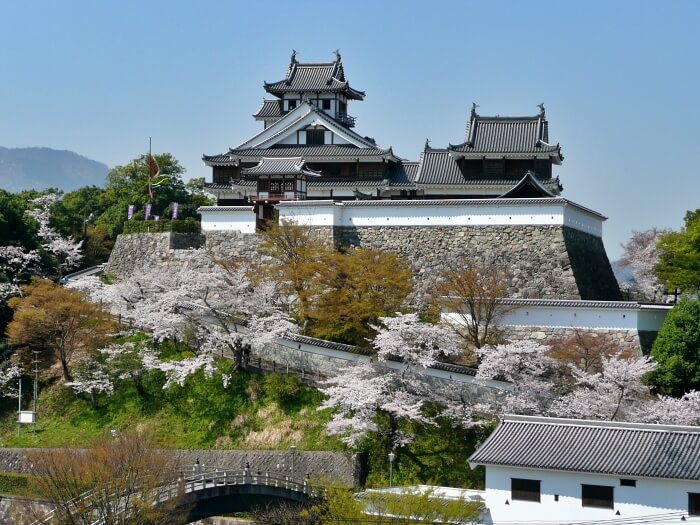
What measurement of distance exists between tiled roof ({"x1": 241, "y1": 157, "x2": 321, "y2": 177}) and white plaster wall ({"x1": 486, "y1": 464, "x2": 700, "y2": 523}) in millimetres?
17765

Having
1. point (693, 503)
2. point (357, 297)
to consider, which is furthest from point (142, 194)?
point (693, 503)

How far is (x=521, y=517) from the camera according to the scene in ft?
78.0

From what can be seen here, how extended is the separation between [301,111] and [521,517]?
23.3 metres

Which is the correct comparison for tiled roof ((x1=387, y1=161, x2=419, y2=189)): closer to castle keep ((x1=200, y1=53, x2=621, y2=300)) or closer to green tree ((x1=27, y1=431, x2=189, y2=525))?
castle keep ((x1=200, y1=53, x2=621, y2=300))

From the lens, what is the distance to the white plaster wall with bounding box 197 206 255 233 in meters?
39.0

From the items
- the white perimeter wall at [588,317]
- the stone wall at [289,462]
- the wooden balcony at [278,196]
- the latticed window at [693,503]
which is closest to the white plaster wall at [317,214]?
the wooden balcony at [278,196]

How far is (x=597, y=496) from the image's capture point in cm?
2330

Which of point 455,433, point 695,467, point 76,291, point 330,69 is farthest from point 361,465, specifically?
point 330,69

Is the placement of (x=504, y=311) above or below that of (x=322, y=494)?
above

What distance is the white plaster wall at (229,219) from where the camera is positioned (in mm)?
39031

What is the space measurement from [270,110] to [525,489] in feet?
88.3

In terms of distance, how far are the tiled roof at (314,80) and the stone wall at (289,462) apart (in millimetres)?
20143

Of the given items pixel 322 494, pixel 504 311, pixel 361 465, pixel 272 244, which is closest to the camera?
pixel 322 494

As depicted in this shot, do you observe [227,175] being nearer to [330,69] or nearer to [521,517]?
[330,69]
